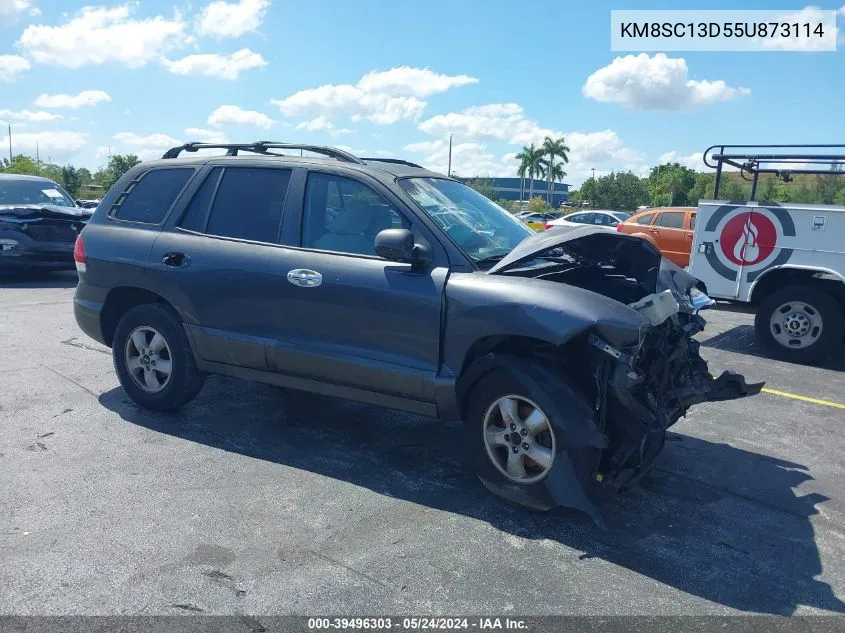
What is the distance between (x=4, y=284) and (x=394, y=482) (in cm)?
1040

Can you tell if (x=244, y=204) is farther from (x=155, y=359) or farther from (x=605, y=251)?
(x=605, y=251)

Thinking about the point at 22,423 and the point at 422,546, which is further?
the point at 22,423

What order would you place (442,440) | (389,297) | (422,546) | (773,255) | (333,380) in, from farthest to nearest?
(773,255) < (442,440) < (333,380) < (389,297) < (422,546)

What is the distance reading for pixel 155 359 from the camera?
5.11 metres

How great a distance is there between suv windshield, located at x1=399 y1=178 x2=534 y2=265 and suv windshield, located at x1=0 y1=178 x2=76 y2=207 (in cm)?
1015

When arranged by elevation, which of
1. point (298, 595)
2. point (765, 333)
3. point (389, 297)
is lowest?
point (298, 595)

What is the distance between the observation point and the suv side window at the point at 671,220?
44.6ft

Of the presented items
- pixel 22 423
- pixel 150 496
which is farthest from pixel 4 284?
pixel 150 496

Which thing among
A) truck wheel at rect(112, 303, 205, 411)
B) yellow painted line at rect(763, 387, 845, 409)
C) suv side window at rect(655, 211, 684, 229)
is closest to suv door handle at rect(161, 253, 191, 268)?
truck wheel at rect(112, 303, 205, 411)

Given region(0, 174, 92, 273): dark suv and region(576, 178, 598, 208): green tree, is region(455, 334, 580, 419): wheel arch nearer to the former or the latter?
region(0, 174, 92, 273): dark suv

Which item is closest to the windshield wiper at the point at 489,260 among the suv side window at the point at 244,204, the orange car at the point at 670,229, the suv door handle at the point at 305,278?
the suv door handle at the point at 305,278

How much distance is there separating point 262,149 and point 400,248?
195 cm

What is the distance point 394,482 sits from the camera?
415 cm

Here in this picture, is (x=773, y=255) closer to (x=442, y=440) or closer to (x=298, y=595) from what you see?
(x=442, y=440)
